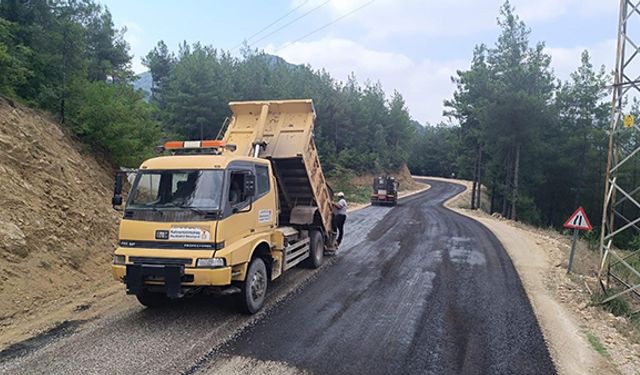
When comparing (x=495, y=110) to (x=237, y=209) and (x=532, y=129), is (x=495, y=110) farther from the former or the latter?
(x=237, y=209)

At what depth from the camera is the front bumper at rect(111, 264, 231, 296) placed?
5789 mm

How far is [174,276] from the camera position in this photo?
228 inches

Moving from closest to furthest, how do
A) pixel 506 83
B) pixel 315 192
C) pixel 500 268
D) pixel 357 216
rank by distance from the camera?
pixel 315 192
pixel 500 268
pixel 357 216
pixel 506 83

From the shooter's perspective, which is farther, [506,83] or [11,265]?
[506,83]

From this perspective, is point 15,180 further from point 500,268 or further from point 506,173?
point 506,173

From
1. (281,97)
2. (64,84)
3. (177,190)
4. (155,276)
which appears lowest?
(155,276)

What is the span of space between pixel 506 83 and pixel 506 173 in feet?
24.2

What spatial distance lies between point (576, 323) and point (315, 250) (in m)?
5.32

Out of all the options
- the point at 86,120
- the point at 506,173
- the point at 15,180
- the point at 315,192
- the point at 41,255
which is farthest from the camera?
the point at 506,173

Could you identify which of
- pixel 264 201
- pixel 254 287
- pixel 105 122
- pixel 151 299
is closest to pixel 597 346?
pixel 254 287

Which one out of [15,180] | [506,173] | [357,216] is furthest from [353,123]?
[15,180]

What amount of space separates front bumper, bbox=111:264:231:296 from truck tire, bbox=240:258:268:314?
1.88 ft

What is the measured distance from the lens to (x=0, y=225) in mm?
7344

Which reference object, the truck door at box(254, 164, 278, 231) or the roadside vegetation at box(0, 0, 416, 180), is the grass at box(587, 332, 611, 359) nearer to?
the truck door at box(254, 164, 278, 231)
